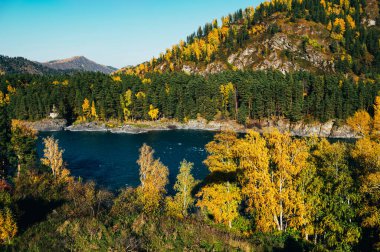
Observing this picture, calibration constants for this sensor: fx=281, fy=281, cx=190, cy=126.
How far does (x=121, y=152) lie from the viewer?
9975 centimetres

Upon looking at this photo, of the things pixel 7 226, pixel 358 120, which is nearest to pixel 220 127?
pixel 358 120

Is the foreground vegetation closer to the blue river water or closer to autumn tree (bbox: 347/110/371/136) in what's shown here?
the blue river water

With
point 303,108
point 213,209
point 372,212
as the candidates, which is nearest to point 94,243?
point 213,209

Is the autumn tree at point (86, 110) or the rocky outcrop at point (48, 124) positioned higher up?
the autumn tree at point (86, 110)

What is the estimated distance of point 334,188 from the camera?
3531 cm

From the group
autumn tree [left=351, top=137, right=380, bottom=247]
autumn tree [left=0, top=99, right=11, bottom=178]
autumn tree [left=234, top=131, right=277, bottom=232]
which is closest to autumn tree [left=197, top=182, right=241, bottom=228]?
autumn tree [left=234, top=131, right=277, bottom=232]

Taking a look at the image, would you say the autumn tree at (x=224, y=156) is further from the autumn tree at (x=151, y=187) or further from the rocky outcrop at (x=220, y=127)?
the rocky outcrop at (x=220, y=127)

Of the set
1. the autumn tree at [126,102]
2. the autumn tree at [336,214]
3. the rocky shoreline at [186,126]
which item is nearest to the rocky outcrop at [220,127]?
Result: the rocky shoreline at [186,126]

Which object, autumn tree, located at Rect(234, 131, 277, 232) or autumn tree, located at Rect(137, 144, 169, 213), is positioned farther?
autumn tree, located at Rect(137, 144, 169, 213)

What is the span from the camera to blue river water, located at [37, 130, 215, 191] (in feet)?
247

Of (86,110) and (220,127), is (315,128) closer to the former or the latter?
(220,127)

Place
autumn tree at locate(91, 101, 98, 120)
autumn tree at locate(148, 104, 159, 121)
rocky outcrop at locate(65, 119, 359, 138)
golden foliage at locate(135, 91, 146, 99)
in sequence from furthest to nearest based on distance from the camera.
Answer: golden foliage at locate(135, 91, 146, 99)
autumn tree at locate(91, 101, 98, 120)
autumn tree at locate(148, 104, 159, 121)
rocky outcrop at locate(65, 119, 359, 138)

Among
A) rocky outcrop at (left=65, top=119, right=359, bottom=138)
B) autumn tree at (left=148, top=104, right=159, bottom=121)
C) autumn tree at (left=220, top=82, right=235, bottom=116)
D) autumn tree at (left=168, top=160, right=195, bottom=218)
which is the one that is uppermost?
autumn tree at (left=220, top=82, right=235, bottom=116)

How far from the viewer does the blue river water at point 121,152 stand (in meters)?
75.2
